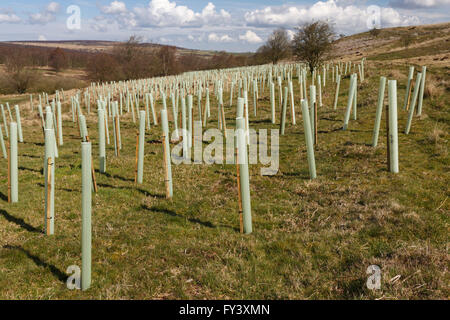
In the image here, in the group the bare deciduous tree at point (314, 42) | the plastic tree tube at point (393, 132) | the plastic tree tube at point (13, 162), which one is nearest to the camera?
the plastic tree tube at point (13, 162)

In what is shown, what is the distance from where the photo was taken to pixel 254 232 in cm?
553

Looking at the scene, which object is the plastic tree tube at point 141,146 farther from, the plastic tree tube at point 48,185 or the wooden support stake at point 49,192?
the wooden support stake at point 49,192

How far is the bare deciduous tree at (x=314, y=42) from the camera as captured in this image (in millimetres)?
27719

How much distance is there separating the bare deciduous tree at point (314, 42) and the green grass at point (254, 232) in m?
19.8

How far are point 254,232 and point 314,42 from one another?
84.4 ft

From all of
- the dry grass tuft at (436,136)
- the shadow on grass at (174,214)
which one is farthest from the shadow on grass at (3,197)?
the dry grass tuft at (436,136)

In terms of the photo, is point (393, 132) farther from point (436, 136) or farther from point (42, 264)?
point (42, 264)

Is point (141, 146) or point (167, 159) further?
point (141, 146)

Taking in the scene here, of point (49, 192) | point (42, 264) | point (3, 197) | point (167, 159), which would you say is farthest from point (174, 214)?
point (3, 197)

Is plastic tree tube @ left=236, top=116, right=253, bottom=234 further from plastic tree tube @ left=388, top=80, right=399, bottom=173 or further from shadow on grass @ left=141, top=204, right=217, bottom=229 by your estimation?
plastic tree tube @ left=388, top=80, right=399, bottom=173

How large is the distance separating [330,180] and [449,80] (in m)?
15.4
